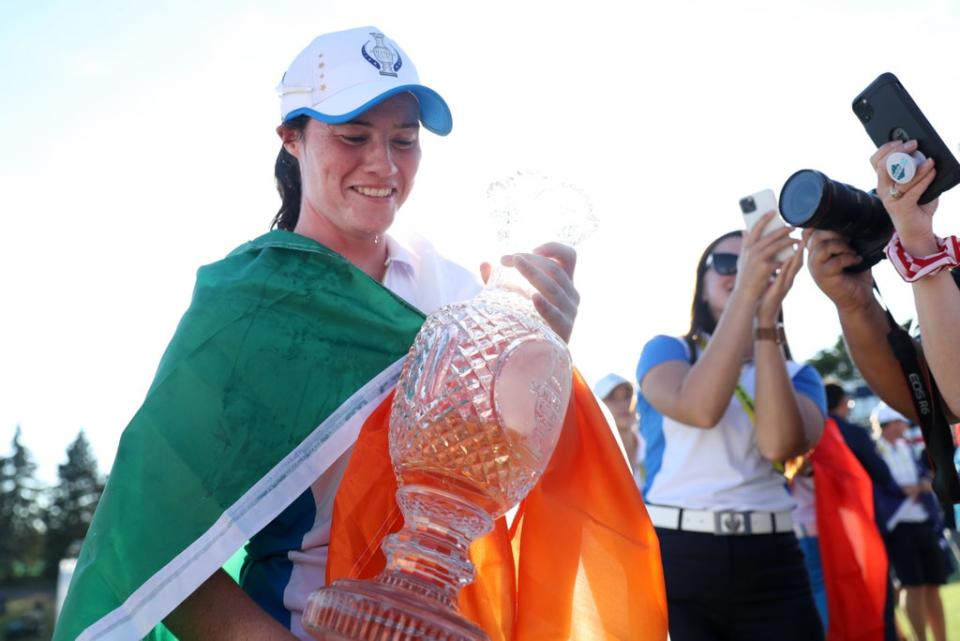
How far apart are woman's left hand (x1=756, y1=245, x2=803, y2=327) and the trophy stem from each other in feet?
7.19

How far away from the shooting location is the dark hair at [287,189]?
2.13 meters

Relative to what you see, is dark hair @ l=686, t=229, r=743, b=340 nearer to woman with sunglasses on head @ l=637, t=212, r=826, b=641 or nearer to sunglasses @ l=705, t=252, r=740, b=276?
sunglasses @ l=705, t=252, r=740, b=276

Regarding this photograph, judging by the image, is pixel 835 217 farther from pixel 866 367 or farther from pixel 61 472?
pixel 61 472

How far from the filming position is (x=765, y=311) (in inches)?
124

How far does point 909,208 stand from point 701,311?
1650 millimetres

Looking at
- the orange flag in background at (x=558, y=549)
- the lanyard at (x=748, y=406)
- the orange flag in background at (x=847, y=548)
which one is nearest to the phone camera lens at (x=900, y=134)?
the orange flag in background at (x=558, y=549)

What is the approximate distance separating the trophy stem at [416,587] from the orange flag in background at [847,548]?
3059 mm

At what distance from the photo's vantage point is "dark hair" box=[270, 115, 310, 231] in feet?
7.00

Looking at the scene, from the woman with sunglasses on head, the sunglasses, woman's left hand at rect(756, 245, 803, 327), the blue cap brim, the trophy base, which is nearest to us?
the trophy base

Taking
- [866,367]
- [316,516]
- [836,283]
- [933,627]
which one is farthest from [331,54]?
[933,627]

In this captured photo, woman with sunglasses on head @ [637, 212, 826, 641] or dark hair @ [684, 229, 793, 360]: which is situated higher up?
dark hair @ [684, 229, 793, 360]

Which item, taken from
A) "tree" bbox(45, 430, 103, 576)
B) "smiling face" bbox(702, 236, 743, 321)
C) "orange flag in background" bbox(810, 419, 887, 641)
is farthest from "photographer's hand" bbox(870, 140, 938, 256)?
"tree" bbox(45, 430, 103, 576)

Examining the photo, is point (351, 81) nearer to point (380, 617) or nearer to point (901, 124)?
point (380, 617)

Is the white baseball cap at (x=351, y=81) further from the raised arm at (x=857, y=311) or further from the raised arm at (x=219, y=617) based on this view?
the raised arm at (x=857, y=311)
